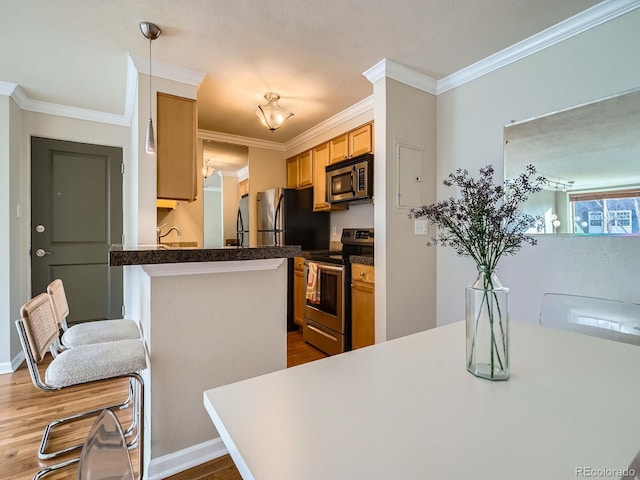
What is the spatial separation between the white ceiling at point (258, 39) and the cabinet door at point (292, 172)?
133 centimetres

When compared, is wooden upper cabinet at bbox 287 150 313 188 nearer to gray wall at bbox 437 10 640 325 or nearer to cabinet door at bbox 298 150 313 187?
cabinet door at bbox 298 150 313 187

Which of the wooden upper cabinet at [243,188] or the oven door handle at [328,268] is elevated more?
the wooden upper cabinet at [243,188]

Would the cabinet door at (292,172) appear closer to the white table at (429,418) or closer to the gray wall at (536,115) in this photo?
the gray wall at (536,115)

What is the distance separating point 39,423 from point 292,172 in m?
3.45

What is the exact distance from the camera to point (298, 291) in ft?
12.2

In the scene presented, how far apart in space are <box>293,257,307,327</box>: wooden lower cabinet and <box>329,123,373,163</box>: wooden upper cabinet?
1.24 m

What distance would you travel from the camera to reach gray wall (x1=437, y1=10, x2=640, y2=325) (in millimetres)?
1772

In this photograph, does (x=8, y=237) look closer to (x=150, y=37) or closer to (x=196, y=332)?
(x=150, y=37)

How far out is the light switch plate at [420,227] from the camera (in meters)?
2.61

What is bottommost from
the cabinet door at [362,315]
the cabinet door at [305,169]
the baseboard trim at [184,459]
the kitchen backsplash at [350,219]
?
the baseboard trim at [184,459]

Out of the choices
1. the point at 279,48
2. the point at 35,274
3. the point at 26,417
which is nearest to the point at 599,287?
the point at 279,48

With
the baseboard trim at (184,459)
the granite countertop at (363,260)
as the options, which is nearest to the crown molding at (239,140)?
the granite countertop at (363,260)

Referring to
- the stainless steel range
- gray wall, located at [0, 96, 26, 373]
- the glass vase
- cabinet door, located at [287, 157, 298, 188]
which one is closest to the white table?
the glass vase

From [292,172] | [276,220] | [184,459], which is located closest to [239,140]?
[292,172]
